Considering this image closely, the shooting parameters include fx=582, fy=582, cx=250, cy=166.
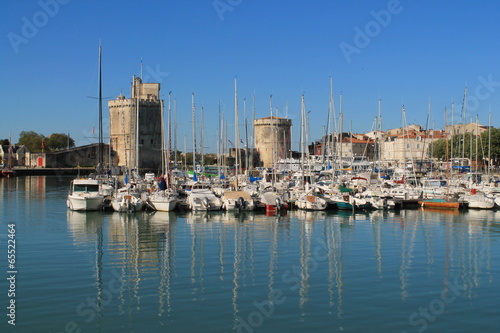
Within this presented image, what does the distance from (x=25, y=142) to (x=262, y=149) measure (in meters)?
41.4

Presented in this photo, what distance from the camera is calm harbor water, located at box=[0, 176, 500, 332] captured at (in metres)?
8.98

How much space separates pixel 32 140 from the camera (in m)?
88.6

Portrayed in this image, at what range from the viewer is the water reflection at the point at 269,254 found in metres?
10.3

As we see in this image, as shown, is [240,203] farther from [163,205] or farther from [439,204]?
[439,204]

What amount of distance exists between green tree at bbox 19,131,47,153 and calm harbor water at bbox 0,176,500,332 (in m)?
71.9

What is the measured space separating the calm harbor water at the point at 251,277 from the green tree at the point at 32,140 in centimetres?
7193

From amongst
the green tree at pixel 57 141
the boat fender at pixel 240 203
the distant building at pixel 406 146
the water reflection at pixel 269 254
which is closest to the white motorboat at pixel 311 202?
the water reflection at pixel 269 254

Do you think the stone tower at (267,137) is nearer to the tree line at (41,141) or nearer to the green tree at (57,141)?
the tree line at (41,141)

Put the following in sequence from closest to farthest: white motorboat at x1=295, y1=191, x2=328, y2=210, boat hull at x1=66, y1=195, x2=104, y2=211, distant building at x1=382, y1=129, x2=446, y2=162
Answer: boat hull at x1=66, y1=195, x2=104, y2=211 → white motorboat at x1=295, y1=191, x2=328, y2=210 → distant building at x1=382, y1=129, x2=446, y2=162

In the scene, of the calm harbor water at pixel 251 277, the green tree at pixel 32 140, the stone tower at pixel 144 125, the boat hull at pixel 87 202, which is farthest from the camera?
the green tree at pixel 32 140

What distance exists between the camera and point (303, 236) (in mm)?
17188

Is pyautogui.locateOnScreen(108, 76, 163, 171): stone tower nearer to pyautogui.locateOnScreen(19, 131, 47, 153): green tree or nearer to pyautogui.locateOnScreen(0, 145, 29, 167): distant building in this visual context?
pyautogui.locateOnScreen(0, 145, 29, 167): distant building

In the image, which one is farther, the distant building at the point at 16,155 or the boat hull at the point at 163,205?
the distant building at the point at 16,155

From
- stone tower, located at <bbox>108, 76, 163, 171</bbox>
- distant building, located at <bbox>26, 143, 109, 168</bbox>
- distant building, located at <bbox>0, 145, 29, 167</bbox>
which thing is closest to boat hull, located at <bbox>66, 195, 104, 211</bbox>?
stone tower, located at <bbox>108, 76, 163, 171</bbox>
